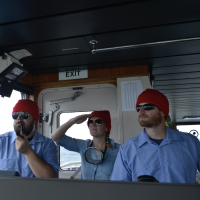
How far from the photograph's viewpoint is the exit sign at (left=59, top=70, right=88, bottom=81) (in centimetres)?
285

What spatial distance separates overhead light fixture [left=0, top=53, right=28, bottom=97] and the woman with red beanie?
820mm

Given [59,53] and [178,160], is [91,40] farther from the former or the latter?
[178,160]

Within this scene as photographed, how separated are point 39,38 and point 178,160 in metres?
1.64

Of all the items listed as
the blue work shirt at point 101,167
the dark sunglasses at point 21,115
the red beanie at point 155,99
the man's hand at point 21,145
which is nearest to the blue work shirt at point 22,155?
the dark sunglasses at point 21,115

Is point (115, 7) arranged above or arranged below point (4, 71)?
above

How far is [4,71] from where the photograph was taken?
202 cm

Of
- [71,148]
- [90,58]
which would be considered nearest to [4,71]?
[90,58]

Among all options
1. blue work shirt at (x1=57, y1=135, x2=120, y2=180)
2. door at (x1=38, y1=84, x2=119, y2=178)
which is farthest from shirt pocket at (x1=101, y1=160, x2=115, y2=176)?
door at (x1=38, y1=84, x2=119, y2=178)

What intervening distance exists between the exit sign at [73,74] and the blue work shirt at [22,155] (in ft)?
3.88

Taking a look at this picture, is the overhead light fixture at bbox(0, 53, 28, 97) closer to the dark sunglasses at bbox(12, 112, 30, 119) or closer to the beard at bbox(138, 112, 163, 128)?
the dark sunglasses at bbox(12, 112, 30, 119)

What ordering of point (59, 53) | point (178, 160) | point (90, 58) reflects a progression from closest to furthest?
point (178, 160) < point (59, 53) < point (90, 58)

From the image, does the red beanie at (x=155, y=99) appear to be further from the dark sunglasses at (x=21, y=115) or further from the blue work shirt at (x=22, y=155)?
the dark sunglasses at (x=21, y=115)

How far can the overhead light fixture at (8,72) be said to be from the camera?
2.01 meters

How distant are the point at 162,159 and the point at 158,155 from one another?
4cm
